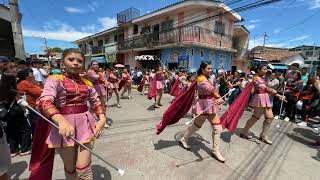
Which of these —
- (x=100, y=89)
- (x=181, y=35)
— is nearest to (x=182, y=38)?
(x=181, y=35)

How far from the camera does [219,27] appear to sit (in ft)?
70.3

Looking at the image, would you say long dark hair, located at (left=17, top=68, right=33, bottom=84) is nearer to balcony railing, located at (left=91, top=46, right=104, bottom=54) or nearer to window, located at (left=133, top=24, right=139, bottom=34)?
window, located at (left=133, top=24, right=139, bottom=34)

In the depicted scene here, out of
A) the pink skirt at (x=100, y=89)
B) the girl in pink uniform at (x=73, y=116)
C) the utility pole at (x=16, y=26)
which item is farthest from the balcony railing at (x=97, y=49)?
the girl in pink uniform at (x=73, y=116)

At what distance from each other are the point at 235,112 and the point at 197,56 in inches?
551

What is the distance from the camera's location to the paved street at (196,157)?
12.9ft

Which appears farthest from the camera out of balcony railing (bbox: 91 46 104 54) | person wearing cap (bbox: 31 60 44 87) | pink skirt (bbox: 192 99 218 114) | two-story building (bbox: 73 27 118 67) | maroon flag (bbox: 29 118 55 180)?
balcony railing (bbox: 91 46 104 54)

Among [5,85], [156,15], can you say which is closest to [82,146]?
[5,85]

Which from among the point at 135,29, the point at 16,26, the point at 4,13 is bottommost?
the point at 16,26

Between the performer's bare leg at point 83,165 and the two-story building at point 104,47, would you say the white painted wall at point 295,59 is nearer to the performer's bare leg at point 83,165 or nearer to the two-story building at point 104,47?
the two-story building at point 104,47

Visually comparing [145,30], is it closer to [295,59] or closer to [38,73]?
[38,73]

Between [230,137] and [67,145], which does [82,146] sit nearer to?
[67,145]

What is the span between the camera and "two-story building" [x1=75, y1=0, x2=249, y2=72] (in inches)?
733

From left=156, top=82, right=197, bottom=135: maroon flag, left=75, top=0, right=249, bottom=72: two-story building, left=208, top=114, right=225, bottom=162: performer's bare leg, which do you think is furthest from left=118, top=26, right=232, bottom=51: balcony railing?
left=208, top=114, right=225, bottom=162: performer's bare leg

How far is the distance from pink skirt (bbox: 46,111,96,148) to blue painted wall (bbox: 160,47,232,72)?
15835 millimetres
